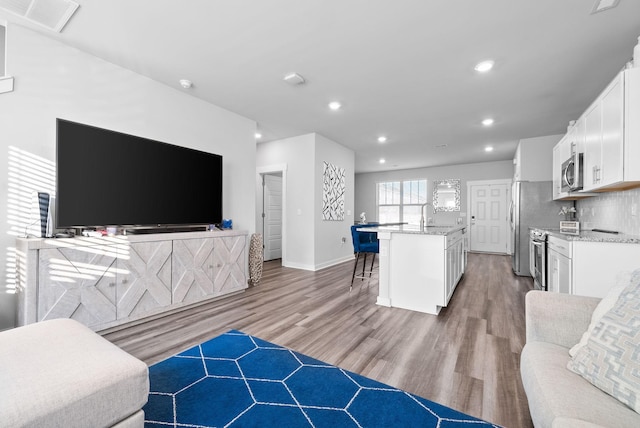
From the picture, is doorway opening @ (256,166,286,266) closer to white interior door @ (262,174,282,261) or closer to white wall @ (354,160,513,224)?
white interior door @ (262,174,282,261)

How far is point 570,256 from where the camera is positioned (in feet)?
7.88

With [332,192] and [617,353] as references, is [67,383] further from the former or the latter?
[332,192]

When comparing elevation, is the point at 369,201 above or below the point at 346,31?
below

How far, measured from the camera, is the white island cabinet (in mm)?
3055

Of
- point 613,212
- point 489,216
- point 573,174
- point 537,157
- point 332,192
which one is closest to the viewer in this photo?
point 613,212

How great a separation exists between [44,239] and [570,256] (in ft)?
14.4

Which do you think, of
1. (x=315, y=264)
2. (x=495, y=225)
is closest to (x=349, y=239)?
(x=315, y=264)

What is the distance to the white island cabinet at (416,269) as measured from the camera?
305 cm

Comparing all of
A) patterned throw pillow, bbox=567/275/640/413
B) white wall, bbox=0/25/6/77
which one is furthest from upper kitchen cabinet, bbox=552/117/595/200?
white wall, bbox=0/25/6/77

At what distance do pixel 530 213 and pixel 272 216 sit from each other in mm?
5167

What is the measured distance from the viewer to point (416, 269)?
320 cm

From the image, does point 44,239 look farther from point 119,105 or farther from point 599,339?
point 599,339

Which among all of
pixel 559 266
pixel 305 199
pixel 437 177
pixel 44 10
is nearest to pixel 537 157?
pixel 437 177

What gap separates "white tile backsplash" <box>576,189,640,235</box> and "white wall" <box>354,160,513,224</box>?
12.0 feet
